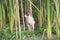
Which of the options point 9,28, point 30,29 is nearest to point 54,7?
point 30,29

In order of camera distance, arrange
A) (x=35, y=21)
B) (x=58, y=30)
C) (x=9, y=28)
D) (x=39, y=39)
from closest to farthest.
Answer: (x=58, y=30), (x=39, y=39), (x=9, y=28), (x=35, y=21)

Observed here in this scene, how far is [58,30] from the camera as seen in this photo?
234cm

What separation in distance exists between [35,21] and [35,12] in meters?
0.16

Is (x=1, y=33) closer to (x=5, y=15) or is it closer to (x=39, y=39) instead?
(x=5, y=15)

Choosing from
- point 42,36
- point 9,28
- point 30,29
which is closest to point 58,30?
point 42,36

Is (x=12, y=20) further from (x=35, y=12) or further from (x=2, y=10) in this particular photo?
Answer: (x=35, y=12)

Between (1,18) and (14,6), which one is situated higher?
(14,6)

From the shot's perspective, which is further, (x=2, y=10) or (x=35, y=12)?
(x=35, y=12)

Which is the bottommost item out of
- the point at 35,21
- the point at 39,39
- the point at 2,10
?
the point at 39,39

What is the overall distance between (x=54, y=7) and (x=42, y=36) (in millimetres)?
418

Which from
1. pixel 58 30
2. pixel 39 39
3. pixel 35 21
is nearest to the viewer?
pixel 58 30

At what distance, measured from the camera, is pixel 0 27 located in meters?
2.77

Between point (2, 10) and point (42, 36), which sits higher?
point (2, 10)

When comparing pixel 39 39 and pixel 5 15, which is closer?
pixel 39 39
